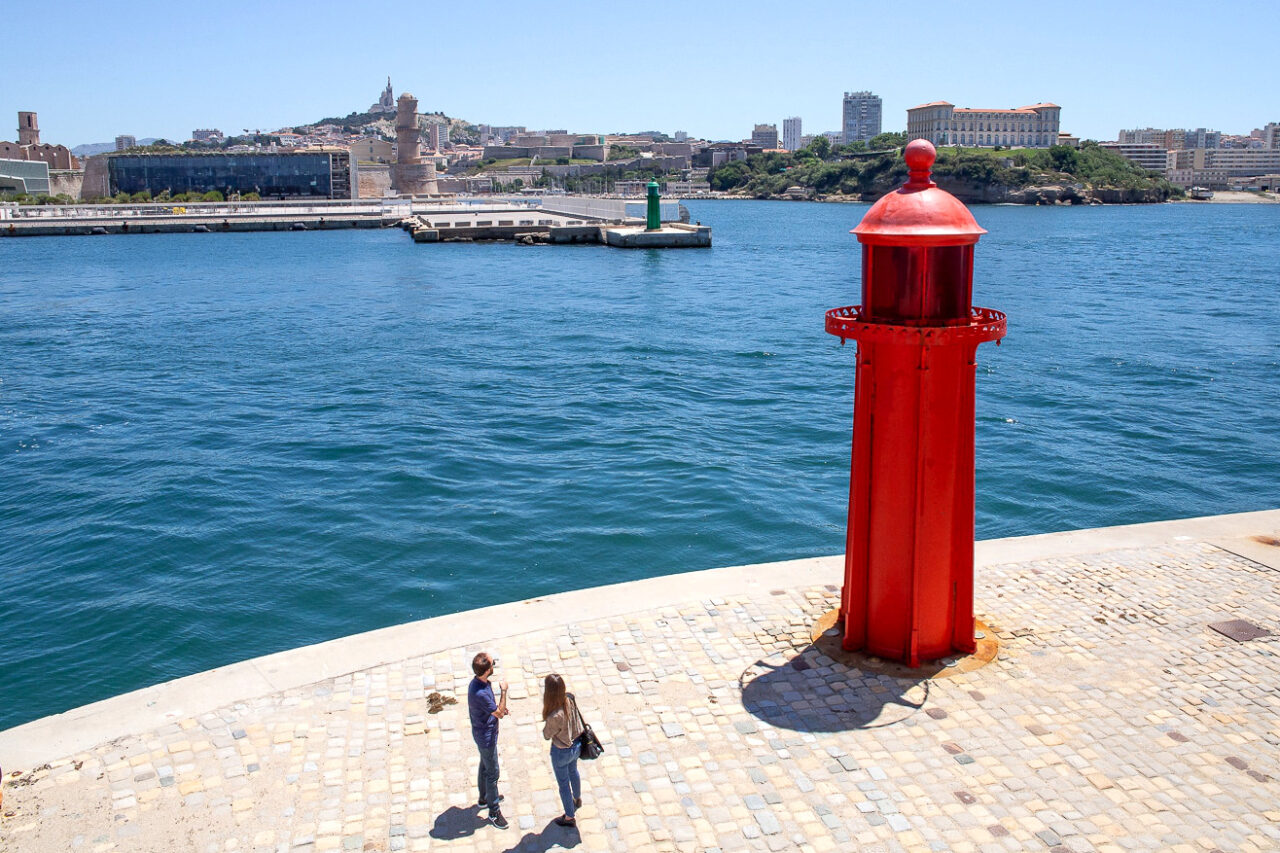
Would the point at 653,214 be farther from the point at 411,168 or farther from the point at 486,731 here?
the point at 411,168

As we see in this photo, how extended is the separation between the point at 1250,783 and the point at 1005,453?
12.5 metres

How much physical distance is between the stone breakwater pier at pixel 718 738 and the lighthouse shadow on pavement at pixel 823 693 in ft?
0.08

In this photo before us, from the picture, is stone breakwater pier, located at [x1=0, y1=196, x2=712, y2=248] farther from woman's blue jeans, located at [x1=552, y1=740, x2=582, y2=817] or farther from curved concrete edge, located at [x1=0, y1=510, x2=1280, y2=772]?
woman's blue jeans, located at [x1=552, y1=740, x2=582, y2=817]

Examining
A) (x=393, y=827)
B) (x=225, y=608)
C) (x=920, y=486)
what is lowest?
(x=225, y=608)

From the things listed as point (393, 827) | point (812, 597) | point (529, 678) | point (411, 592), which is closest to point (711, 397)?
point (411, 592)

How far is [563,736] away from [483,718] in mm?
500

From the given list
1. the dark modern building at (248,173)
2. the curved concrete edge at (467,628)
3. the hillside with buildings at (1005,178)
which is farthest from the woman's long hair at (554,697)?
the hillside with buildings at (1005,178)

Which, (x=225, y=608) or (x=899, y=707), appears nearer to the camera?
(x=899, y=707)

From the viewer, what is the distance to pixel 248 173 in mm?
124562

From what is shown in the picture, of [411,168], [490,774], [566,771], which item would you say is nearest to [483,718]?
[490,774]

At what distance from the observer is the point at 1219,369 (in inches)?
1030

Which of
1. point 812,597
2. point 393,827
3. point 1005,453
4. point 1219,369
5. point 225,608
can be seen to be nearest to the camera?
→ point 393,827

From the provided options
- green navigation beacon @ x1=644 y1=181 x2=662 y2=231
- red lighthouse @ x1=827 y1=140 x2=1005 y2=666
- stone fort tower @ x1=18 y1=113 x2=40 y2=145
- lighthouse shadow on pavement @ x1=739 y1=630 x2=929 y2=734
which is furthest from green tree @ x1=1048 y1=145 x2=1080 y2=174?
lighthouse shadow on pavement @ x1=739 y1=630 x2=929 y2=734

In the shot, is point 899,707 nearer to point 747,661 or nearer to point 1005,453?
point 747,661
